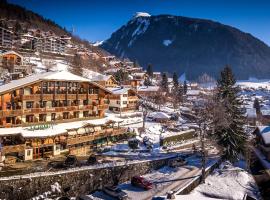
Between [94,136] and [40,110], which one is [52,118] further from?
[94,136]

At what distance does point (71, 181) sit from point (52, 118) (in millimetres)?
21197

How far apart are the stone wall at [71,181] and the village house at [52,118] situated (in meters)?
10.5

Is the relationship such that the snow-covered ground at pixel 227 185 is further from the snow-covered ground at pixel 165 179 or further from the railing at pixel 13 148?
the railing at pixel 13 148

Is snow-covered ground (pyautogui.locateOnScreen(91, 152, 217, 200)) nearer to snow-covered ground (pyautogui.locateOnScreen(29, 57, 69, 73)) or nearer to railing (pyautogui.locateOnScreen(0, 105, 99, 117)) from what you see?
railing (pyautogui.locateOnScreen(0, 105, 99, 117))

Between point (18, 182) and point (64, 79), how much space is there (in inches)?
1084

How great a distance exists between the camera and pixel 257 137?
81.9 m

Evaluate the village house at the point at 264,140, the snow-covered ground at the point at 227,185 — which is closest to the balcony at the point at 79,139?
the snow-covered ground at the point at 227,185

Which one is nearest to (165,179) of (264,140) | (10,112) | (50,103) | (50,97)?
(50,103)

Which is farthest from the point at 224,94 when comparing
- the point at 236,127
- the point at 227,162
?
the point at 227,162

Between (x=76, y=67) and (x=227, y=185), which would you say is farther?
(x=76, y=67)

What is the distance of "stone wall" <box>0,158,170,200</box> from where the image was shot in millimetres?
40281

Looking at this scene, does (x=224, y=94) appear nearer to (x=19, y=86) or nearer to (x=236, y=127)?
(x=236, y=127)

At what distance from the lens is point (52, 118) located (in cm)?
6397

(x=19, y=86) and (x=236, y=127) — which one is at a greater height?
(x=19, y=86)
